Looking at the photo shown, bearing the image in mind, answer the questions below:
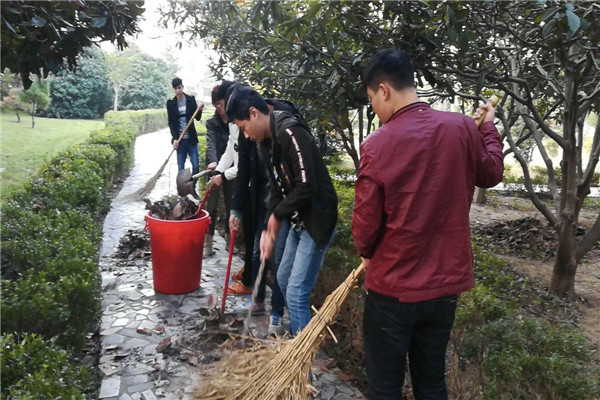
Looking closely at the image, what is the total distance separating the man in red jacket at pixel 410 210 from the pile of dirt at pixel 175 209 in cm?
292

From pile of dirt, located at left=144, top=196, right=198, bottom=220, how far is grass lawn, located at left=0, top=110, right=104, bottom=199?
3.70 meters

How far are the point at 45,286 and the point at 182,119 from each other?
5.57 meters

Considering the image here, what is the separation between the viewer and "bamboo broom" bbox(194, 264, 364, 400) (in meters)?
2.52

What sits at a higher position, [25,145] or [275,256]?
[275,256]

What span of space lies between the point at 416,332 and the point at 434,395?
334 mm

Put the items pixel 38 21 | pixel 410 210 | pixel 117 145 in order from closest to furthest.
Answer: pixel 410 210, pixel 38 21, pixel 117 145

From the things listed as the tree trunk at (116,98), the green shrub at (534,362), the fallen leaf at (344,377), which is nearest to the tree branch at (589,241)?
the green shrub at (534,362)

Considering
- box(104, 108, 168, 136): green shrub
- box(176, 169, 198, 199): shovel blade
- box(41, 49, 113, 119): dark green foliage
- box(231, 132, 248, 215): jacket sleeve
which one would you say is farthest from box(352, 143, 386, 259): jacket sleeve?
box(41, 49, 113, 119): dark green foliage

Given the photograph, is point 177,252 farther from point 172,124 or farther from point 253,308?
point 172,124

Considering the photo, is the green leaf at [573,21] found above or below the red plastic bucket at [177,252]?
above

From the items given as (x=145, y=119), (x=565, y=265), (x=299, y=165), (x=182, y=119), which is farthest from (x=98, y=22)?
(x=145, y=119)

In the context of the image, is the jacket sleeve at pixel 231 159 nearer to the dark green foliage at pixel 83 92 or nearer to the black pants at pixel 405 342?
the black pants at pixel 405 342

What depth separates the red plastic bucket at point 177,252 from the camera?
4.29m

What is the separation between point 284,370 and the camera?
101 inches
